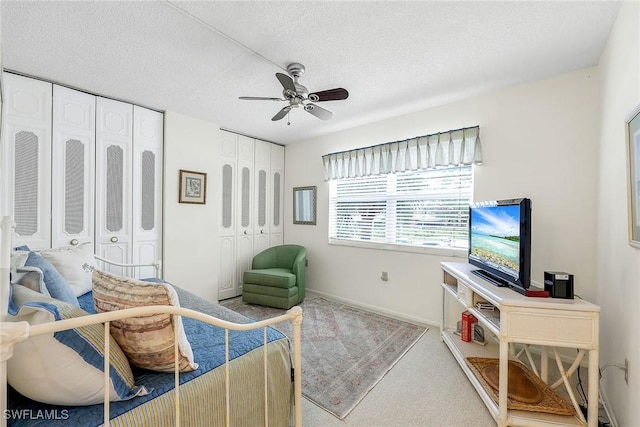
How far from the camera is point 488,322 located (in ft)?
5.76

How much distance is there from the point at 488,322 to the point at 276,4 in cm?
238

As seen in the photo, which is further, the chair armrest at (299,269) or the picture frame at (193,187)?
the chair armrest at (299,269)

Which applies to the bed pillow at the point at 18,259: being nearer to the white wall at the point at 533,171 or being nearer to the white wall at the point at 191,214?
the white wall at the point at 191,214

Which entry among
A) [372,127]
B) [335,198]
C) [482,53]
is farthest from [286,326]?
[482,53]

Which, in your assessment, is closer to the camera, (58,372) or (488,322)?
(58,372)

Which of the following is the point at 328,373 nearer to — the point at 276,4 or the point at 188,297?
the point at 188,297

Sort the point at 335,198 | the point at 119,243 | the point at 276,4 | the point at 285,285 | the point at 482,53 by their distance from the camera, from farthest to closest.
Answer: the point at 335,198 → the point at 285,285 → the point at 119,243 → the point at 482,53 → the point at 276,4

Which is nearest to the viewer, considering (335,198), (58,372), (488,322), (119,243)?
(58,372)

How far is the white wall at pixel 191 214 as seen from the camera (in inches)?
130

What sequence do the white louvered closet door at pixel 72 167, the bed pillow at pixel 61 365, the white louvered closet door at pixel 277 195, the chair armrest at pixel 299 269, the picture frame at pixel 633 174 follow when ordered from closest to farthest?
the bed pillow at pixel 61 365
the picture frame at pixel 633 174
the white louvered closet door at pixel 72 167
the chair armrest at pixel 299 269
the white louvered closet door at pixel 277 195

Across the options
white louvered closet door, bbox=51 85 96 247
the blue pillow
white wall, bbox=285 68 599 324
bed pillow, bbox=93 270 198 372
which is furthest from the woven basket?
white louvered closet door, bbox=51 85 96 247

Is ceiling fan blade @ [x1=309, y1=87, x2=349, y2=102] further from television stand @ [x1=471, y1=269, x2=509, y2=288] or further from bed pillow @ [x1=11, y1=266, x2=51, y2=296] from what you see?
bed pillow @ [x1=11, y1=266, x2=51, y2=296]

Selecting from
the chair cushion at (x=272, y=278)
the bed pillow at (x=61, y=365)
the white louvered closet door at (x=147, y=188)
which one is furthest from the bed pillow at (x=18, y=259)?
the chair cushion at (x=272, y=278)

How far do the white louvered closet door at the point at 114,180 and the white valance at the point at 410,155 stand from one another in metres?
2.50
